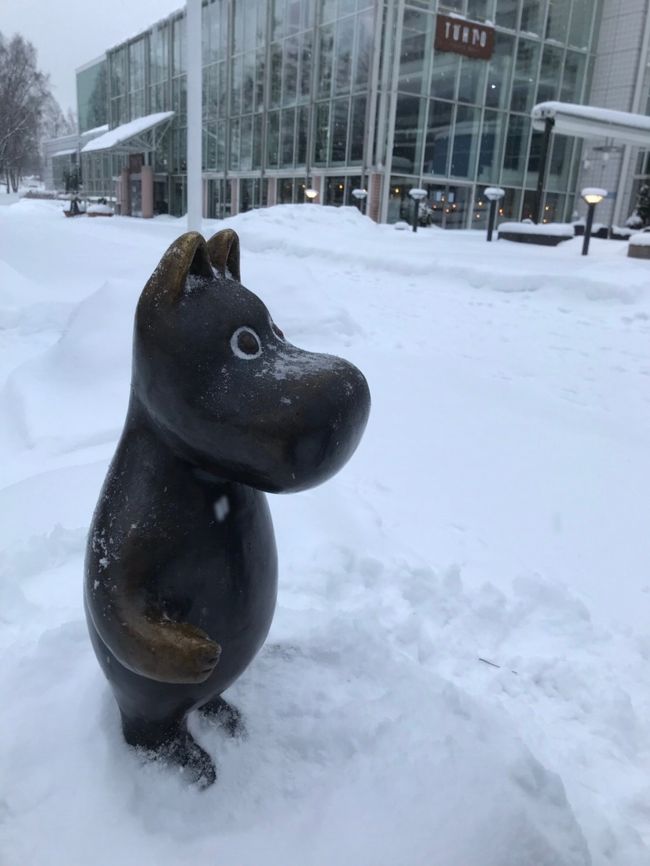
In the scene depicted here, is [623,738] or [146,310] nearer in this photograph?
[146,310]

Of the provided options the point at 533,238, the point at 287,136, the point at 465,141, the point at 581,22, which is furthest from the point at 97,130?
the point at 533,238

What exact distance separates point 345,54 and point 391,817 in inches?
1057

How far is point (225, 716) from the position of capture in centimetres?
194

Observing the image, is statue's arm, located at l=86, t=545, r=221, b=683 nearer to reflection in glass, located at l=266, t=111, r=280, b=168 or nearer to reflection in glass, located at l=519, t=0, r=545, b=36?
reflection in glass, located at l=266, t=111, r=280, b=168

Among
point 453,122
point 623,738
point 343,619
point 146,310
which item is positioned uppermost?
point 453,122

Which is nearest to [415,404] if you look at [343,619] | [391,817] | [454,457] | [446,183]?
[454,457]

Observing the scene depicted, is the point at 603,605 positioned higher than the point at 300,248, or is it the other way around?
the point at 300,248

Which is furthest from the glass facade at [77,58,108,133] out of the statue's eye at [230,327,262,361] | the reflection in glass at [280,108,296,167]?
the statue's eye at [230,327,262,361]

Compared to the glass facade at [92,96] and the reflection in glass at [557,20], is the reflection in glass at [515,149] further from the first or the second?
the glass facade at [92,96]

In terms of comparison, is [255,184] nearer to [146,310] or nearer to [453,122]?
[453,122]

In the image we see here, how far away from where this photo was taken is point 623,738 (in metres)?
2.38

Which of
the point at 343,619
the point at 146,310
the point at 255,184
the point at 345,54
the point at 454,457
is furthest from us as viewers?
the point at 255,184

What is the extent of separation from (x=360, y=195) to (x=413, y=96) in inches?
178

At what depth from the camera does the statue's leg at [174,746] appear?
67.4 inches
